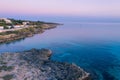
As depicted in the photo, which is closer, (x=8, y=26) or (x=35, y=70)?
(x=35, y=70)

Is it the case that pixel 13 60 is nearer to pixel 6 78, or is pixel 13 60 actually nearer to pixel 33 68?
pixel 33 68

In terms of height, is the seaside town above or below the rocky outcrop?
below

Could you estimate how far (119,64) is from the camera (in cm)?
3027

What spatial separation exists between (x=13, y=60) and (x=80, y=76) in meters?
11.0

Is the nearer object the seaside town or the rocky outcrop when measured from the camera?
the rocky outcrop

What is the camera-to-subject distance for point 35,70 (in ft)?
76.8

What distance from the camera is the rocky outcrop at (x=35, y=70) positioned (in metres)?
21.4

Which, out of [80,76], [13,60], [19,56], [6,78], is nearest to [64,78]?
[80,76]

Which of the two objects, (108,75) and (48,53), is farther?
(48,53)

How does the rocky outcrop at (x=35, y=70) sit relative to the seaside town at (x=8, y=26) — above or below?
above

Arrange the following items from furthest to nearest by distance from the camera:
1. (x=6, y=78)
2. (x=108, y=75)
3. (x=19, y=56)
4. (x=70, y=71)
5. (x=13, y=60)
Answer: (x=19, y=56) < (x=13, y=60) < (x=108, y=75) < (x=70, y=71) < (x=6, y=78)

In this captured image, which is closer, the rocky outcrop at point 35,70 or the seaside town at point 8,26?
the rocky outcrop at point 35,70

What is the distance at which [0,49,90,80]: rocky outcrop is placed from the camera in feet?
70.1

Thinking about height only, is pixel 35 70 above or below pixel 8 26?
above
